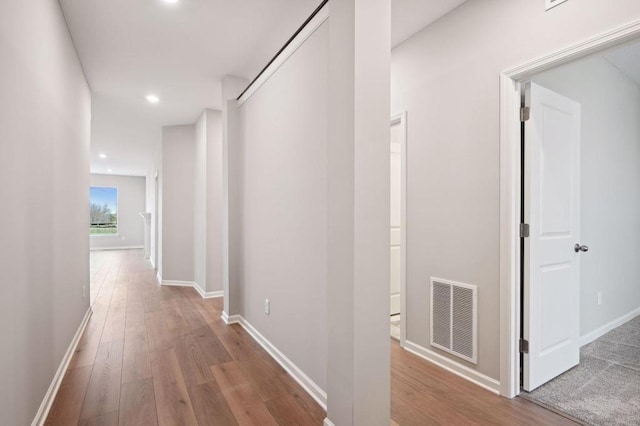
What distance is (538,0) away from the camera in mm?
1953

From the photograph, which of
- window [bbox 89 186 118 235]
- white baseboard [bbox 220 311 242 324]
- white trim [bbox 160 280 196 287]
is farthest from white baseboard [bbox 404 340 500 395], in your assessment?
window [bbox 89 186 118 235]

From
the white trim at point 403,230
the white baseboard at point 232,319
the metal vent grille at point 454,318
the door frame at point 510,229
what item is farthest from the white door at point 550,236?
the white baseboard at point 232,319

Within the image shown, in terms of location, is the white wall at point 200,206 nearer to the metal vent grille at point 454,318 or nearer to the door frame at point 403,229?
the door frame at point 403,229

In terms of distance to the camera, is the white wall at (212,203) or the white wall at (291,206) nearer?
the white wall at (291,206)

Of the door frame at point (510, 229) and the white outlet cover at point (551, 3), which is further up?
the white outlet cover at point (551, 3)

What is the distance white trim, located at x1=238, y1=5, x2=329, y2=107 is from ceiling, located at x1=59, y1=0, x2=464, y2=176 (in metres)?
0.31

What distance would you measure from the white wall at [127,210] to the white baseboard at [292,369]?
33.7 feet

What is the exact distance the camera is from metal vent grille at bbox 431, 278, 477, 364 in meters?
2.32

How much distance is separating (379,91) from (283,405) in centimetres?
191

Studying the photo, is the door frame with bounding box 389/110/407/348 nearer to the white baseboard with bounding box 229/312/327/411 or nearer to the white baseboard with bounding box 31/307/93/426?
the white baseboard with bounding box 229/312/327/411

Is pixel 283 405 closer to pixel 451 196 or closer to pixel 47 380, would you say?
pixel 47 380

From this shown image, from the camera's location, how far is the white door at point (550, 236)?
2113 millimetres

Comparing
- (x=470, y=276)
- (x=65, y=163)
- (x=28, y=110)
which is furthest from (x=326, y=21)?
(x=65, y=163)

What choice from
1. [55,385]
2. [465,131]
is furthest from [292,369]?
[465,131]
